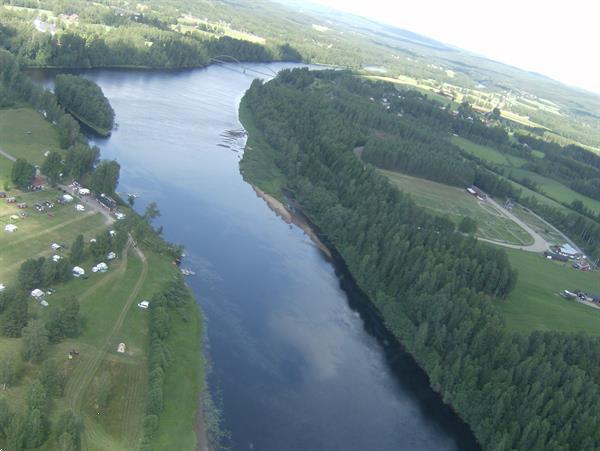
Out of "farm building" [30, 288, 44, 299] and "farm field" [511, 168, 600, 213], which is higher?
"farm field" [511, 168, 600, 213]

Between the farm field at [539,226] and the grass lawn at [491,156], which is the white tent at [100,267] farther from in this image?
the grass lawn at [491,156]

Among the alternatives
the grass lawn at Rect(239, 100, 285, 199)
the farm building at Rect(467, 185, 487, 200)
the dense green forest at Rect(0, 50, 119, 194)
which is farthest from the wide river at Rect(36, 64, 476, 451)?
the farm building at Rect(467, 185, 487, 200)

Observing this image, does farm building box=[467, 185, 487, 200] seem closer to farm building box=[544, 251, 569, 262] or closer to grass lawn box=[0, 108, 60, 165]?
farm building box=[544, 251, 569, 262]

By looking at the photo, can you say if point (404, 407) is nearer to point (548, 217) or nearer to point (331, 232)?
point (331, 232)

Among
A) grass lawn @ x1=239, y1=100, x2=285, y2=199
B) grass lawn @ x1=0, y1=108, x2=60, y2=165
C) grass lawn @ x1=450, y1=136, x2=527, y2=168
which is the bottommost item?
grass lawn @ x1=0, y1=108, x2=60, y2=165

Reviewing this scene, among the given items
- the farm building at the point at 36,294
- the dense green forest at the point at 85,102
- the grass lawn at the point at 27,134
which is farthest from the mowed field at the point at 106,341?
the dense green forest at the point at 85,102

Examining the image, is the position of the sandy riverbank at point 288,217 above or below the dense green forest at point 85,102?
below

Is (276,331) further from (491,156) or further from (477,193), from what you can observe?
(491,156)
